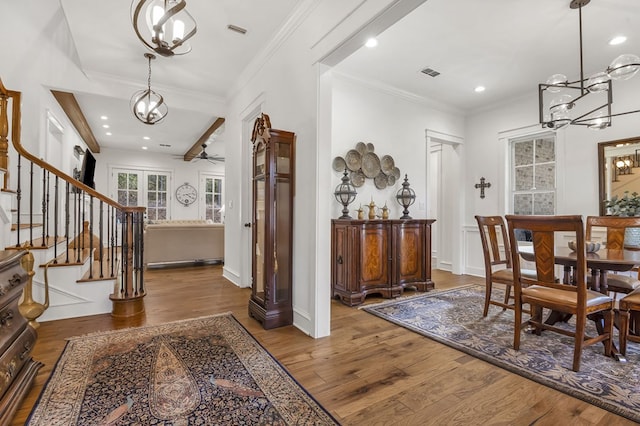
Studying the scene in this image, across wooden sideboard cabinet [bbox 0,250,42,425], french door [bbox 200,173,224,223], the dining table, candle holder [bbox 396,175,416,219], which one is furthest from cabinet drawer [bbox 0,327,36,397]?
french door [bbox 200,173,224,223]

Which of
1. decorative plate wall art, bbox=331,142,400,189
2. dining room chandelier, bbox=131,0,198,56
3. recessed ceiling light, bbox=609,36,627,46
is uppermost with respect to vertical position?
recessed ceiling light, bbox=609,36,627,46

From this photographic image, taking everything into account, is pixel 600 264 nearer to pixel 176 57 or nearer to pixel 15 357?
pixel 15 357

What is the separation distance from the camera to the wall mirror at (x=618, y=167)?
12.6 feet

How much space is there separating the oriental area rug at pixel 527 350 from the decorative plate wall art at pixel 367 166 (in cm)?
175

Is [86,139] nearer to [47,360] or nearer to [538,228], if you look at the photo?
[47,360]

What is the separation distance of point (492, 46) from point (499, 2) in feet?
2.67

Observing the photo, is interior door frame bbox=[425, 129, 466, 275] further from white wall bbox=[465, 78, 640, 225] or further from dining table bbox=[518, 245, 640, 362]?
dining table bbox=[518, 245, 640, 362]

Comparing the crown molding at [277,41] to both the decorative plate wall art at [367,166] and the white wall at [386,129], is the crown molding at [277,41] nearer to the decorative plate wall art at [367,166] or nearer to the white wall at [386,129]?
the white wall at [386,129]

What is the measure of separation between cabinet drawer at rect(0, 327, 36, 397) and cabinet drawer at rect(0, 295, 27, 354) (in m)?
0.04

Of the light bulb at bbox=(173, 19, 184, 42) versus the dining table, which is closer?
the dining table

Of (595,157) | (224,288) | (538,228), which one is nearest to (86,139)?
(224,288)

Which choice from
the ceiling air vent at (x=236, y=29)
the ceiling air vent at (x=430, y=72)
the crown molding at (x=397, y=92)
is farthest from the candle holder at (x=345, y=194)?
the ceiling air vent at (x=236, y=29)

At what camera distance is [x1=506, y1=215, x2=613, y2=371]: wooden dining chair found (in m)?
2.05

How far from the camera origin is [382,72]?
13.8 feet
